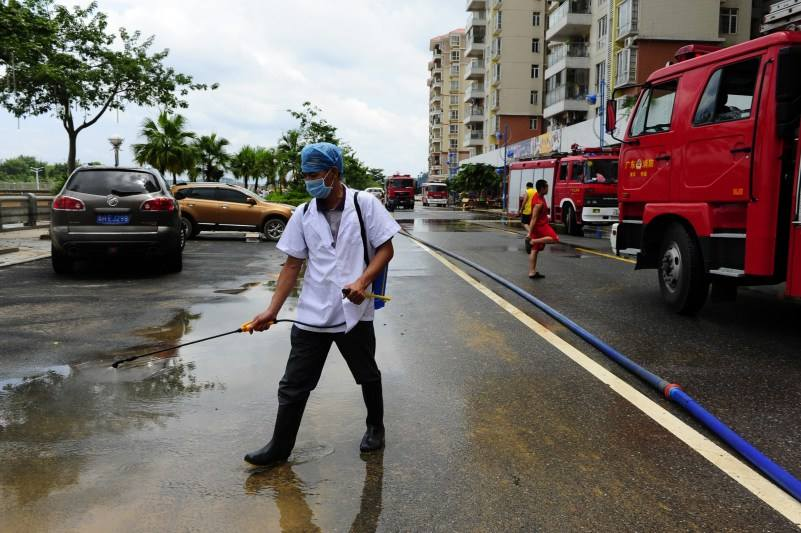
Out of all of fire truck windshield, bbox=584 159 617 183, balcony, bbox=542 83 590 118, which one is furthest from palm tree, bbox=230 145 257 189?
fire truck windshield, bbox=584 159 617 183

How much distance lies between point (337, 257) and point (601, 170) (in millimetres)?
20434

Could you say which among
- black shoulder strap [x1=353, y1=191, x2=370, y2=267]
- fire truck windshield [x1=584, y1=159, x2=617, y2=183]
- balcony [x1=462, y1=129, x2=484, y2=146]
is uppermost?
balcony [x1=462, y1=129, x2=484, y2=146]

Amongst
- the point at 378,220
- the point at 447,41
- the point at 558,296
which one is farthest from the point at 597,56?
the point at 447,41

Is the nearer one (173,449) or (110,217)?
(173,449)

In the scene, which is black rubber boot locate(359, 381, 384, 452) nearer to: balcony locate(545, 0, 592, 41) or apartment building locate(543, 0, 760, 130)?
apartment building locate(543, 0, 760, 130)

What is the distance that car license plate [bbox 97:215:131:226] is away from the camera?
10.5 meters

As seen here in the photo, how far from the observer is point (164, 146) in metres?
46.2

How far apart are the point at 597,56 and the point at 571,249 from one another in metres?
34.6

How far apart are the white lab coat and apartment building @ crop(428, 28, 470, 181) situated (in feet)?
393

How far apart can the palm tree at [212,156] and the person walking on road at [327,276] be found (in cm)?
5520

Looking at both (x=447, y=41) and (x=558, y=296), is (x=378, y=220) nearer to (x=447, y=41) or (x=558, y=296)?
(x=558, y=296)

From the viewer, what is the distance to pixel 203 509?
305 centimetres

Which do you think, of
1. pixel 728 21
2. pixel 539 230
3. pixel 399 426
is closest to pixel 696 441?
pixel 399 426

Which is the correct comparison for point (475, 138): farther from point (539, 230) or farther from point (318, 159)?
point (318, 159)
